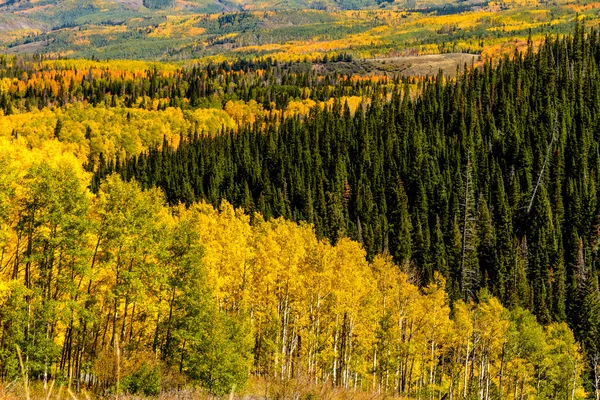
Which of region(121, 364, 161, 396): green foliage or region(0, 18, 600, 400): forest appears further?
region(0, 18, 600, 400): forest

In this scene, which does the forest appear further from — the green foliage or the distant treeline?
the distant treeline

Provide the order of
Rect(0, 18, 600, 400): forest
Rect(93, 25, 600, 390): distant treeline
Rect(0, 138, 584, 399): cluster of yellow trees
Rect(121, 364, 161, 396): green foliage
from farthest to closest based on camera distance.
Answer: Rect(93, 25, 600, 390): distant treeline → Rect(0, 18, 600, 400): forest → Rect(0, 138, 584, 399): cluster of yellow trees → Rect(121, 364, 161, 396): green foliage

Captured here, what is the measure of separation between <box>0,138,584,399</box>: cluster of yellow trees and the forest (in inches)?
8.4

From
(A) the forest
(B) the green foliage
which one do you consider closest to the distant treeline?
(A) the forest

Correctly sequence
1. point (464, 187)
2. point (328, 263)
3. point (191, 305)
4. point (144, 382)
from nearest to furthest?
point (144, 382) → point (191, 305) → point (328, 263) → point (464, 187)

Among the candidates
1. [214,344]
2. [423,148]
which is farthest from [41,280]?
[423,148]

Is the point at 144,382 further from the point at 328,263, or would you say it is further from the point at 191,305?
the point at 328,263

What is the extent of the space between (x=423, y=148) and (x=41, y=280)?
156m

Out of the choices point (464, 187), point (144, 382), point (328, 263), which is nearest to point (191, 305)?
point (144, 382)

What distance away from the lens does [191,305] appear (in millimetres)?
42281

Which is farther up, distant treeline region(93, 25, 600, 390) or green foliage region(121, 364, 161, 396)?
green foliage region(121, 364, 161, 396)

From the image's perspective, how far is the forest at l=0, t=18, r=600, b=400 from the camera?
116 ft

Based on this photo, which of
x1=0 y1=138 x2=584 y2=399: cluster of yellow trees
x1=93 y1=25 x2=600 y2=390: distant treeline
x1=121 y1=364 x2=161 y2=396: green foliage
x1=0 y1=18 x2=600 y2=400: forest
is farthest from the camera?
x1=93 y1=25 x2=600 y2=390: distant treeline

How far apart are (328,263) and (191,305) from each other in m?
23.4
